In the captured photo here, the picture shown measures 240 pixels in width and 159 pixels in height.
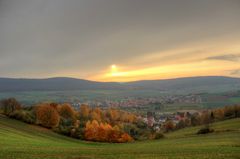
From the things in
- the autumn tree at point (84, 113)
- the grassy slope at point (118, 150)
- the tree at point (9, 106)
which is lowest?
the autumn tree at point (84, 113)

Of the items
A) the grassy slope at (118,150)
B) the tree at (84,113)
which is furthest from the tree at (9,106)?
the grassy slope at (118,150)

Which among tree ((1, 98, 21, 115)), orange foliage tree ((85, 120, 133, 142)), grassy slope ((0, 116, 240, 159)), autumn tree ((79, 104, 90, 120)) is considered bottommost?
orange foliage tree ((85, 120, 133, 142))

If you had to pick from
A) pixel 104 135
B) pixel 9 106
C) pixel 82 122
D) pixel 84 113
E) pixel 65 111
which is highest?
pixel 9 106

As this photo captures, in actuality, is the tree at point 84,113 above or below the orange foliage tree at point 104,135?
above

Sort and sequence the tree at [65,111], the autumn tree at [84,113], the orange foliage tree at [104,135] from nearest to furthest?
the orange foliage tree at [104,135]
the tree at [65,111]
the autumn tree at [84,113]

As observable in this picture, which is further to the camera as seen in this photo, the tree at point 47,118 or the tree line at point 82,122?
the tree at point 47,118

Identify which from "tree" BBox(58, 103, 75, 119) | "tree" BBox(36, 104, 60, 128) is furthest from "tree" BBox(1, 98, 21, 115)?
"tree" BBox(58, 103, 75, 119)

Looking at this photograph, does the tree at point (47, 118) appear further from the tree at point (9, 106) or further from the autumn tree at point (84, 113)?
the autumn tree at point (84, 113)

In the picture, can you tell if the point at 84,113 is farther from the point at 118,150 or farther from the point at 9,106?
the point at 118,150

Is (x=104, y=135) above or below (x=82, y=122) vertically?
below

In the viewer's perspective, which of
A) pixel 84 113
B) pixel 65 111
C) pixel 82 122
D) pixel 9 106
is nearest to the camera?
pixel 9 106

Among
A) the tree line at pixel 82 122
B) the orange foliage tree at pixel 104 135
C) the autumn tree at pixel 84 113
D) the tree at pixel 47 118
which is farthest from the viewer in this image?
the autumn tree at pixel 84 113

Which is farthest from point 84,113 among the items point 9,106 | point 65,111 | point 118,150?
point 118,150

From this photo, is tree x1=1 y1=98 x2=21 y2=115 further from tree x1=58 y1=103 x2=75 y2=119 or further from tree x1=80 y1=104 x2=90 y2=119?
tree x1=80 y1=104 x2=90 y2=119
